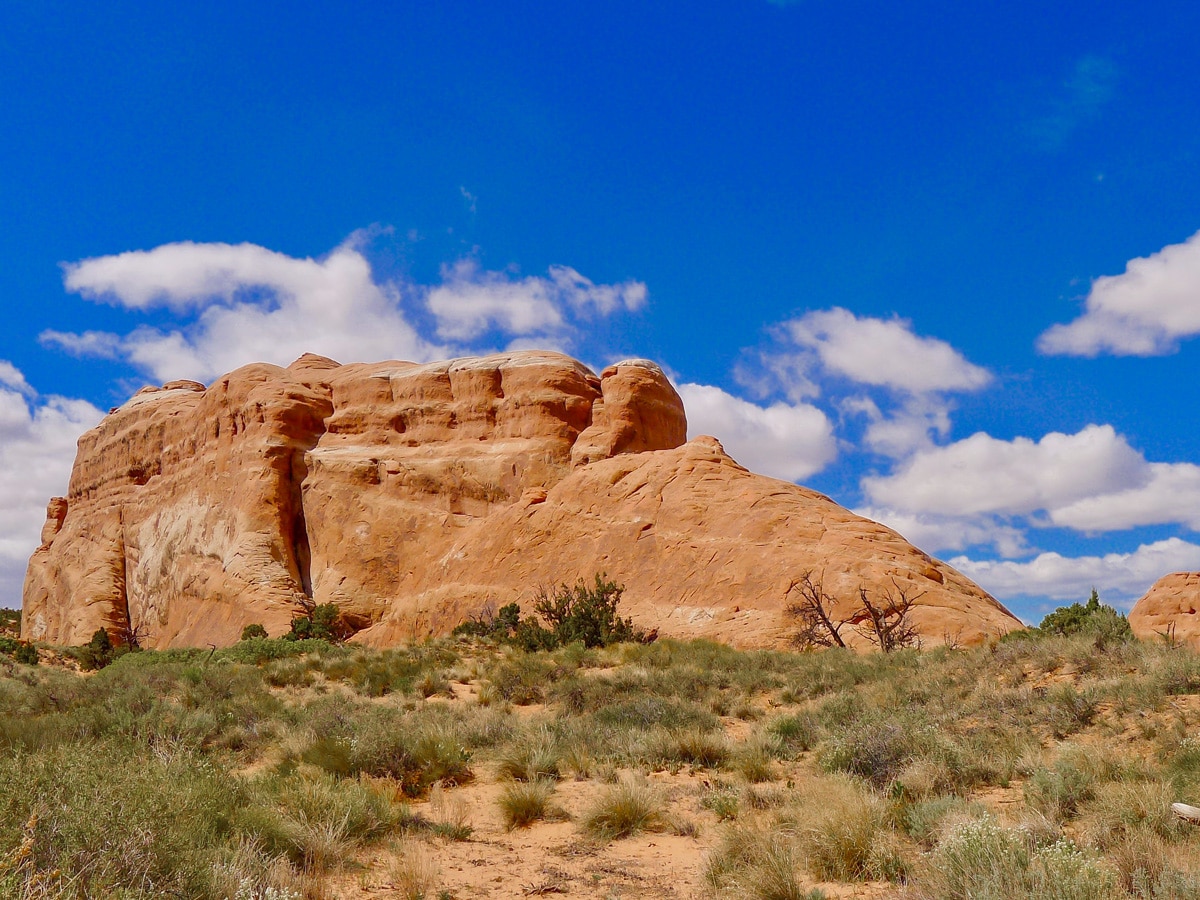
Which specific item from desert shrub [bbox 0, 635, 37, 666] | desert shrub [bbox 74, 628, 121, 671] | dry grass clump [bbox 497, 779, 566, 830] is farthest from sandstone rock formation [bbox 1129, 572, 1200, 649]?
desert shrub [bbox 74, 628, 121, 671]

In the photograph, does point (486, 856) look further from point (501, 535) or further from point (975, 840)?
point (501, 535)

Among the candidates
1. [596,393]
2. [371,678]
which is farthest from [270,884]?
[596,393]

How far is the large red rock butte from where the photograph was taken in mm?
28438

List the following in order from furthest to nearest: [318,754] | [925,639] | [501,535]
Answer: [501,535] < [925,639] < [318,754]

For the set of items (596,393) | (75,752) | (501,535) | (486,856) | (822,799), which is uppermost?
(596,393)

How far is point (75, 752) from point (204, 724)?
5.38 m

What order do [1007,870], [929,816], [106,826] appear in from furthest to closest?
1. [929,816]
2. [1007,870]
3. [106,826]

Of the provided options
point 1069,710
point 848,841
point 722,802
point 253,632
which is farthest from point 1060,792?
point 253,632

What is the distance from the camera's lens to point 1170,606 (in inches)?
945

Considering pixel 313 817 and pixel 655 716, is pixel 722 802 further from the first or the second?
pixel 313 817

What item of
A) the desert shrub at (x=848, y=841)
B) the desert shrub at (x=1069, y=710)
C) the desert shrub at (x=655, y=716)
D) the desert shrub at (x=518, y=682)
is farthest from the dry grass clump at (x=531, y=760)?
the desert shrub at (x=1069, y=710)

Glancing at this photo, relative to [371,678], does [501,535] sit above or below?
above

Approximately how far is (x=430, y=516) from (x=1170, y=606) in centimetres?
3186

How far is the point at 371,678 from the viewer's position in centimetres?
1507
